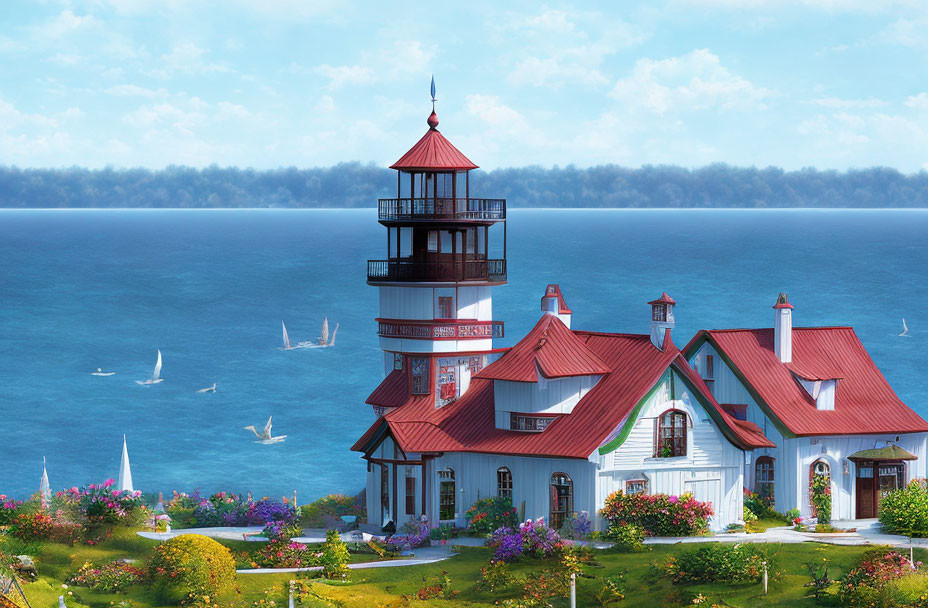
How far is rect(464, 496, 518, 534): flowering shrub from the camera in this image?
51469 millimetres

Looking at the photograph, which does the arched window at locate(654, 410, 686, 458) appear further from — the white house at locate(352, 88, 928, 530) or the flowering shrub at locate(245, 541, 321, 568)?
the flowering shrub at locate(245, 541, 321, 568)

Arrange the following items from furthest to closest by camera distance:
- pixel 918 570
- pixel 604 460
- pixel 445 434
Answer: pixel 445 434 < pixel 604 460 < pixel 918 570

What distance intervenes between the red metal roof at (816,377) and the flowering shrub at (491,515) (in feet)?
33.2

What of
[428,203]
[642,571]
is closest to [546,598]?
[642,571]

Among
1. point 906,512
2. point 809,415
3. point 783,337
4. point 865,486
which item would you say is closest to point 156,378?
point 783,337

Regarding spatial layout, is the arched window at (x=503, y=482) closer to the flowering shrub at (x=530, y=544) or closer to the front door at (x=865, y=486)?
the flowering shrub at (x=530, y=544)

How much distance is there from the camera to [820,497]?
2101 inches

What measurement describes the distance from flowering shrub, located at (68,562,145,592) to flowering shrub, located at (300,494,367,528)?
36.8ft

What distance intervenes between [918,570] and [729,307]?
119548 mm

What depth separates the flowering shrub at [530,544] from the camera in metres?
46.8

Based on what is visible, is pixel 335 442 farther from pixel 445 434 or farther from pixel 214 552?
pixel 214 552

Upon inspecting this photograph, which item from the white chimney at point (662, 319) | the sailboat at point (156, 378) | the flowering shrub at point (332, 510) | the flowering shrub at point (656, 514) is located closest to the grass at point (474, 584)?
the flowering shrub at point (656, 514)

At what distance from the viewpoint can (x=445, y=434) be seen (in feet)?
177

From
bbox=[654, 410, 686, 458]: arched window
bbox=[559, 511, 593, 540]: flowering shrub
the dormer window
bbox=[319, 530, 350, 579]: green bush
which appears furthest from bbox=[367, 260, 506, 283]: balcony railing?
bbox=[319, 530, 350, 579]: green bush
